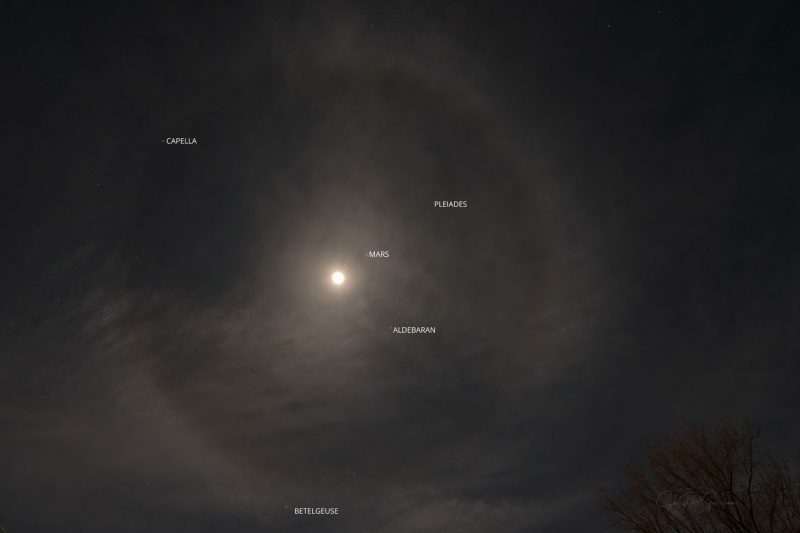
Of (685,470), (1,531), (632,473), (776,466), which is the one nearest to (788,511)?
(776,466)

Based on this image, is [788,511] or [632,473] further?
[632,473]

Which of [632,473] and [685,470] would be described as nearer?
[685,470]

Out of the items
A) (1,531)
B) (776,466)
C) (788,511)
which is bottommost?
(788,511)

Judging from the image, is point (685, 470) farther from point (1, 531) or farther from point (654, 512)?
point (1, 531)

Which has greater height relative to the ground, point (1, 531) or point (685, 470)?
point (1, 531)

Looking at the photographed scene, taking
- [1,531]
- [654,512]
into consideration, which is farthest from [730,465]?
[1,531]

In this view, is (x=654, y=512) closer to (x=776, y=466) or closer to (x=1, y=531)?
(x=776, y=466)

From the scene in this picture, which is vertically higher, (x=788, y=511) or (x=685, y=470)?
(x=685, y=470)

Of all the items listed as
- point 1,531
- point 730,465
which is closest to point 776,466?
point 730,465
